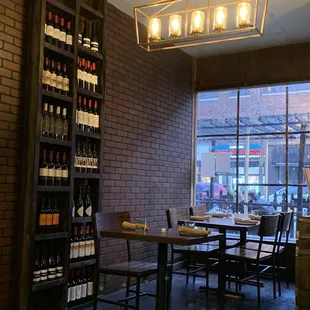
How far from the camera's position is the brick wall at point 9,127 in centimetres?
330

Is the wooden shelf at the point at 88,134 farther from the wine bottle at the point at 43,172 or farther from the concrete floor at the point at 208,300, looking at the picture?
the concrete floor at the point at 208,300

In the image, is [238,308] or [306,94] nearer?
[238,308]

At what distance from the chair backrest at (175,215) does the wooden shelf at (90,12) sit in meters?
2.16

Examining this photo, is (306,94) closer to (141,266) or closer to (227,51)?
(227,51)

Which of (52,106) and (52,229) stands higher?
(52,106)

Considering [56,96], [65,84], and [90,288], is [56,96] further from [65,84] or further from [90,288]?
[90,288]

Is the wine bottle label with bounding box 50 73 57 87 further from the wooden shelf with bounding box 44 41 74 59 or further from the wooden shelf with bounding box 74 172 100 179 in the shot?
the wooden shelf with bounding box 74 172 100 179

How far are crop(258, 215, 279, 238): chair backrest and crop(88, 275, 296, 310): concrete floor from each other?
74 cm

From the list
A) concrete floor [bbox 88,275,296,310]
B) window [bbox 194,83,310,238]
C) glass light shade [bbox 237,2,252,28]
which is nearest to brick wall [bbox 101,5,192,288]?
window [bbox 194,83,310,238]

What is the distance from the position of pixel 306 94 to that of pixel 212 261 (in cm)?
275

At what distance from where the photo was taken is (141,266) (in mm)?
3586

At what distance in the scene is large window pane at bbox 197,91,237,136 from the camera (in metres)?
6.35

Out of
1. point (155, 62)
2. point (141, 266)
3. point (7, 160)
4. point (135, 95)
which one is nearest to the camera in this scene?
point (7, 160)

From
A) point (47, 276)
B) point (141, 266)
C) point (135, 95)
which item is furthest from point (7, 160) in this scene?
point (135, 95)
